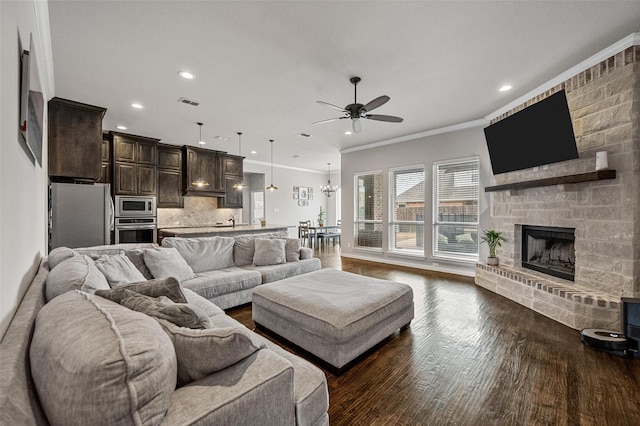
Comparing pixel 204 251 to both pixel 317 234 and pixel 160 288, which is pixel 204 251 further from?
pixel 317 234

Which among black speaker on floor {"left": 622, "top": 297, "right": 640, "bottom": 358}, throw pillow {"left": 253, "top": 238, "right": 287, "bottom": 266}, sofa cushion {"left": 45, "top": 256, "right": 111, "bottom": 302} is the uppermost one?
sofa cushion {"left": 45, "top": 256, "right": 111, "bottom": 302}

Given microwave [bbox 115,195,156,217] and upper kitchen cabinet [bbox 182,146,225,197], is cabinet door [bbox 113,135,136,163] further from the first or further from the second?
upper kitchen cabinet [bbox 182,146,225,197]

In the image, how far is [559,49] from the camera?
9.10ft

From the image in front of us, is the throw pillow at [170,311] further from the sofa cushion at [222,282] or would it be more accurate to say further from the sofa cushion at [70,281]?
the sofa cushion at [222,282]

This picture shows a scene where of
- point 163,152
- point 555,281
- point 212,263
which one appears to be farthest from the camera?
point 163,152

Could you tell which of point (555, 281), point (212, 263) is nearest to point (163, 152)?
point (212, 263)

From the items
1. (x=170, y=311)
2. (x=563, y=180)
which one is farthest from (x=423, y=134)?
(x=170, y=311)

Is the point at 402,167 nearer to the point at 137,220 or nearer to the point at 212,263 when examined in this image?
the point at 212,263

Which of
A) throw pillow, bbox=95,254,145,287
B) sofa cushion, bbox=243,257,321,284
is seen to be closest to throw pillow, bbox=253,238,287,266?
sofa cushion, bbox=243,257,321,284

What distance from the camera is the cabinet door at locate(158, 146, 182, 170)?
20.9ft

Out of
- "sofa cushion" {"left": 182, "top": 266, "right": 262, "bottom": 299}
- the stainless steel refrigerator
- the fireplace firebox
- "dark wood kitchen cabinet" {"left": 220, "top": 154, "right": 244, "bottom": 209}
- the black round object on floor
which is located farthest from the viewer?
"dark wood kitchen cabinet" {"left": 220, "top": 154, "right": 244, "bottom": 209}

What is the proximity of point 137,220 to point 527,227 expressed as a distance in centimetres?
704

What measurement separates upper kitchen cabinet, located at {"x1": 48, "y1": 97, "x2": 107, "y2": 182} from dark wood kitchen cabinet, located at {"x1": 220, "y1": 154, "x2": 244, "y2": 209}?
3.34 meters

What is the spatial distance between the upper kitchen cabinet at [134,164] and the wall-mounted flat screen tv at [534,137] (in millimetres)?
6562
